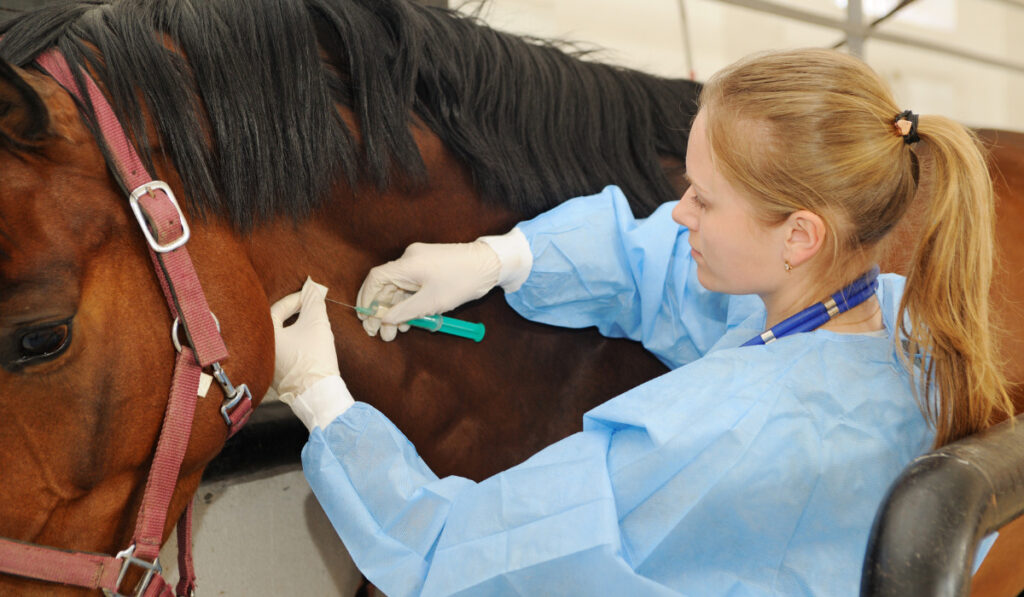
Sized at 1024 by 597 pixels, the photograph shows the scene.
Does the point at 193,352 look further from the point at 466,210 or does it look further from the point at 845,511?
the point at 845,511

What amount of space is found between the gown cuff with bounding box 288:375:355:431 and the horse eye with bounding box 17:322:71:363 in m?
0.25

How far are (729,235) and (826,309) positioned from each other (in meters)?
0.12

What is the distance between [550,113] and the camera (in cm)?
95

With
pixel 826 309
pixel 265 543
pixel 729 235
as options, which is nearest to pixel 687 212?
pixel 729 235

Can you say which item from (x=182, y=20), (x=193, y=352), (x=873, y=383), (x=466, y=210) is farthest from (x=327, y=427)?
(x=873, y=383)

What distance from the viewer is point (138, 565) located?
659mm

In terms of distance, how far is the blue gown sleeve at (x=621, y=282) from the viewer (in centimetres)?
94

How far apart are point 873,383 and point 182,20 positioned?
30.4 inches

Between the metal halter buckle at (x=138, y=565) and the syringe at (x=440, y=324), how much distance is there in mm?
323

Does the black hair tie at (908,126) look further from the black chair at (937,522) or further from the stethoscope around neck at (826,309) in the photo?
the black chair at (937,522)

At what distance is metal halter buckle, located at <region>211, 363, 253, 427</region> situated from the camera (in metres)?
0.68

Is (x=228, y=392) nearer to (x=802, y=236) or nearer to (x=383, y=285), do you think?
(x=383, y=285)

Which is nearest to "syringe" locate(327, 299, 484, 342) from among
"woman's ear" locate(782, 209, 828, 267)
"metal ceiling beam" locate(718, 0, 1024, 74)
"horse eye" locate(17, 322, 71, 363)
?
"horse eye" locate(17, 322, 71, 363)

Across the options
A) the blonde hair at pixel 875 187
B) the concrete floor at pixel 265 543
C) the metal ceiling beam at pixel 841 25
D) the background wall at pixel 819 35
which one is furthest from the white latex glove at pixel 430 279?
the metal ceiling beam at pixel 841 25
